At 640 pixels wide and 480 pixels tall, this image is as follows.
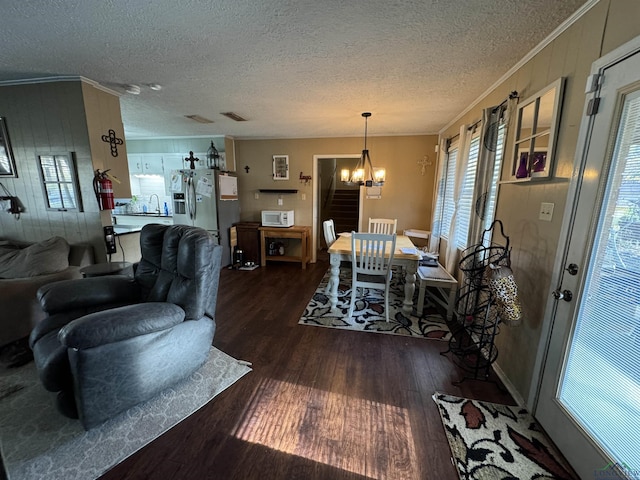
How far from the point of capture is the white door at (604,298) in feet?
3.64

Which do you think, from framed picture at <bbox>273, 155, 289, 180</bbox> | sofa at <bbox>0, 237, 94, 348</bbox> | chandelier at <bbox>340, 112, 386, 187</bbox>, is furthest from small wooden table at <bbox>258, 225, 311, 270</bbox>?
sofa at <bbox>0, 237, 94, 348</bbox>

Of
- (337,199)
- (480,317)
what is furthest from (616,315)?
(337,199)

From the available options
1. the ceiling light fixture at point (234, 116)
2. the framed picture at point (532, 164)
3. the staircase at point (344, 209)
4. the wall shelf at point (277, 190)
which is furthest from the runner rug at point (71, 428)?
the staircase at point (344, 209)

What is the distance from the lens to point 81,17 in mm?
1599

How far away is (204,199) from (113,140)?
5.66 feet

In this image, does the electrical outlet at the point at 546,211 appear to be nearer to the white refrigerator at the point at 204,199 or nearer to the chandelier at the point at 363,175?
the chandelier at the point at 363,175

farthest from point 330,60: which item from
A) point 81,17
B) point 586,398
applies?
point 586,398

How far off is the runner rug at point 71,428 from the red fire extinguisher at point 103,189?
5.10ft

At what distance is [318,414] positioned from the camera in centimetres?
165

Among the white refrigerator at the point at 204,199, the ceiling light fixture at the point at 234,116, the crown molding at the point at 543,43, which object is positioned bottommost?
the white refrigerator at the point at 204,199

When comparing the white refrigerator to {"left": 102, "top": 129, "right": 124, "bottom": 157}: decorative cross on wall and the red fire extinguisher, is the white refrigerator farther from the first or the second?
the red fire extinguisher

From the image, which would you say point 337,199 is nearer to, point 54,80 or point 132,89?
point 132,89

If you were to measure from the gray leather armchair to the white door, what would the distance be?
7.31 feet

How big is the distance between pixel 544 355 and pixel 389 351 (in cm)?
111
